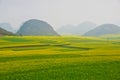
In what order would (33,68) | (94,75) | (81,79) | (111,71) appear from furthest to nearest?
(33,68), (111,71), (94,75), (81,79)

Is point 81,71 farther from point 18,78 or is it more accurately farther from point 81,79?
point 18,78

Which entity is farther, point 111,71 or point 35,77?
point 111,71

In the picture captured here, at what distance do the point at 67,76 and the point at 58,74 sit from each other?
1.32m

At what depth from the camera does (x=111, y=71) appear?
3127cm

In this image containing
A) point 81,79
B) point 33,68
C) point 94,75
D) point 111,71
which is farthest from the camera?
point 33,68

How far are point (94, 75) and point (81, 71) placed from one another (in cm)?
278

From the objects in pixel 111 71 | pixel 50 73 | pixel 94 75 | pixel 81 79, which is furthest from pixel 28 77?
pixel 111 71

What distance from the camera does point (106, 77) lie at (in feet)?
91.4

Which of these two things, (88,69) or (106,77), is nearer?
(106,77)

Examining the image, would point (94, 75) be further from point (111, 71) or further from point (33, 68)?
point (33, 68)

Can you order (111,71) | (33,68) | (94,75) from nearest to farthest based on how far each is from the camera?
(94,75)
(111,71)
(33,68)

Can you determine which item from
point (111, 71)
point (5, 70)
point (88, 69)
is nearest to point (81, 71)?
point (88, 69)

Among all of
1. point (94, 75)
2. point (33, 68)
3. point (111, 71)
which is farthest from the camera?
point (33, 68)

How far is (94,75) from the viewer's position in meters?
28.9
